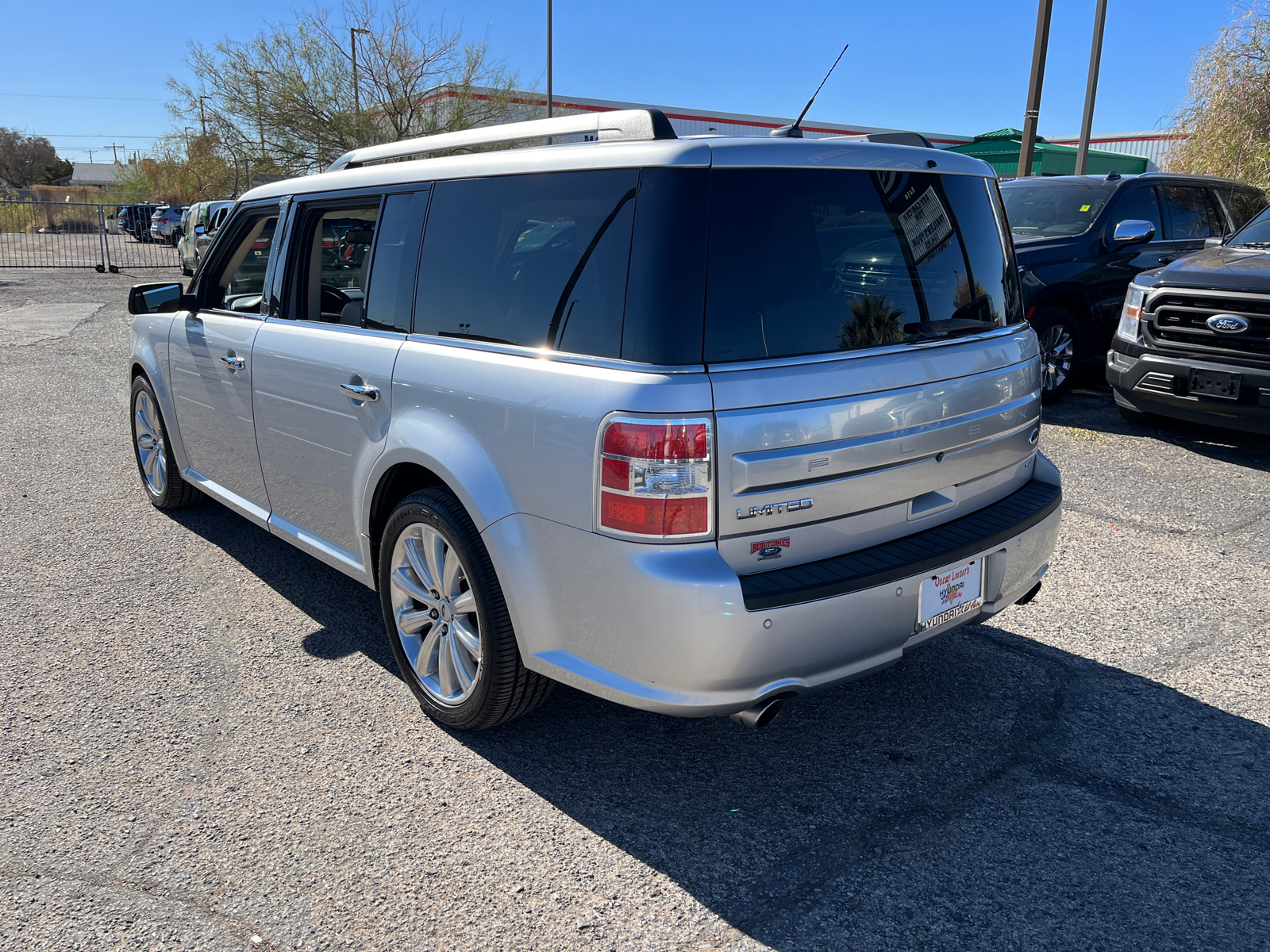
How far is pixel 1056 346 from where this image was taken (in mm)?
8797

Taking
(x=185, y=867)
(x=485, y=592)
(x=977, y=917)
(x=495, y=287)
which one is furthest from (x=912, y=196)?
(x=185, y=867)

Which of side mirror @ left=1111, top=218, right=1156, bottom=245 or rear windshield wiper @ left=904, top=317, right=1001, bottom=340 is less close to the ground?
side mirror @ left=1111, top=218, right=1156, bottom=245

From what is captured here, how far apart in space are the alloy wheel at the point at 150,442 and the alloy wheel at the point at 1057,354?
23.5 feet

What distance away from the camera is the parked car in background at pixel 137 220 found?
4328 cm

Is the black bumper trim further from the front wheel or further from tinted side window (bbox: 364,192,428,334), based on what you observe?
tinted side window (bbox: 364,192,428,334)

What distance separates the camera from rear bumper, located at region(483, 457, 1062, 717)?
2.49 m

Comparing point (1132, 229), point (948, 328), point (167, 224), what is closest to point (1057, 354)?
point (1132, 229)

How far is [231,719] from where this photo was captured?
3434 millimetres

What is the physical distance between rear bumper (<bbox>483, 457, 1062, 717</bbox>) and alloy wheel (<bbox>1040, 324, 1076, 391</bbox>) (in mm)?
6460

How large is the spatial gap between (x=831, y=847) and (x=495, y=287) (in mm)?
1949

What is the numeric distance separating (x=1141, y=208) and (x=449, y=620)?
8.50 metres

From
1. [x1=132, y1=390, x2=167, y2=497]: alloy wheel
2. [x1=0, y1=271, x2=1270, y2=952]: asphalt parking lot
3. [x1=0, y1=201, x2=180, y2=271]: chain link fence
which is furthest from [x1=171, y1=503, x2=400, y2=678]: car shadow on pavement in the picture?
[x1=0, y1=201, x2=180, y2=271]: chain link fence

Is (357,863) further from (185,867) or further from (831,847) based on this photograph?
(831,847)

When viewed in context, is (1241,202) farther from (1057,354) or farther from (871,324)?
(871,324)
